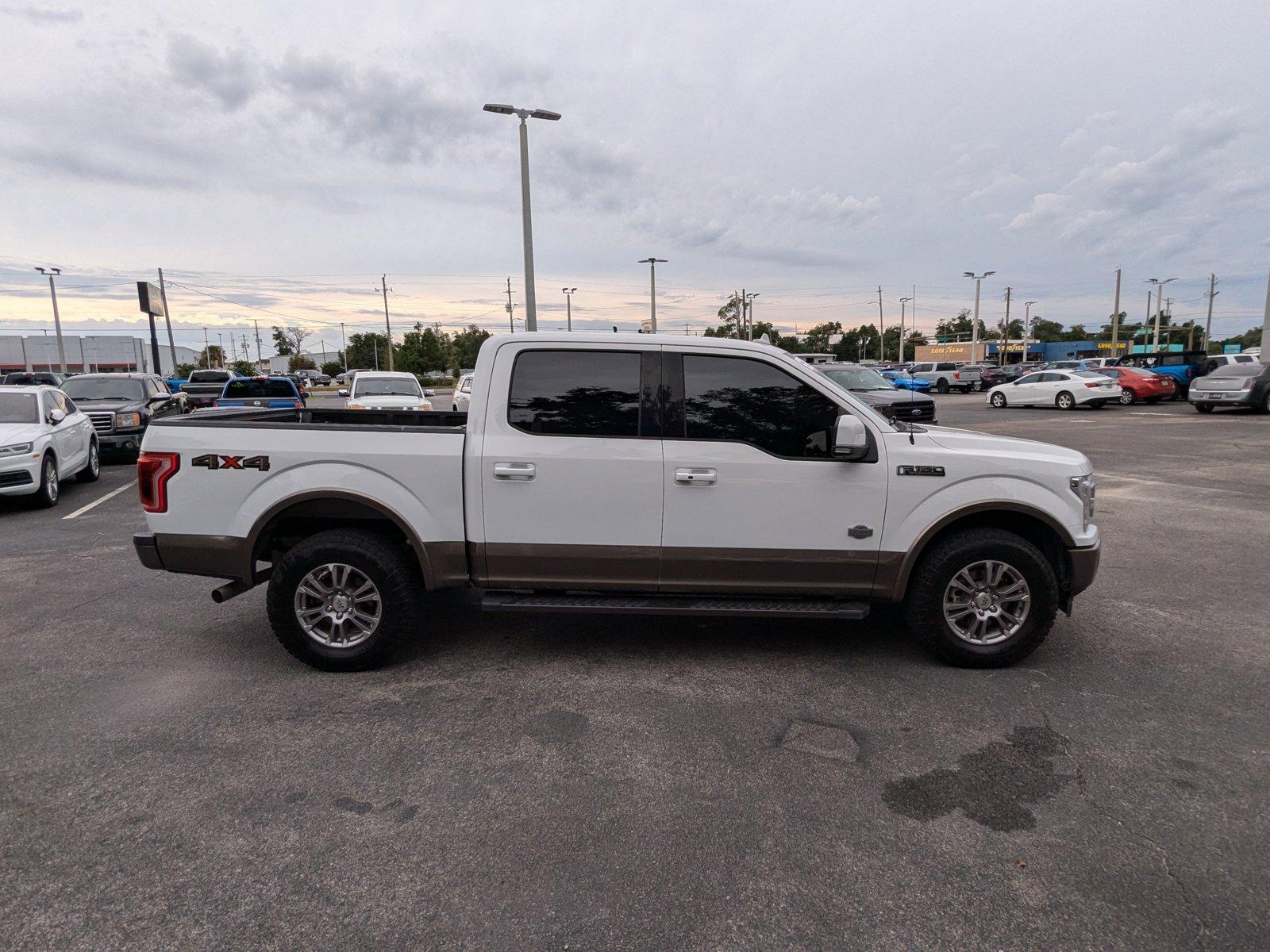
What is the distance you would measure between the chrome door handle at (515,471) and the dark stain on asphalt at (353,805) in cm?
181

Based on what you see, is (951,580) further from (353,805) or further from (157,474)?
(157,474)

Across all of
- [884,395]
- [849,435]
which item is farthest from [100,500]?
[884,395]

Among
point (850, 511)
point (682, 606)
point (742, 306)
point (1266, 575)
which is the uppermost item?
point (742, 306)

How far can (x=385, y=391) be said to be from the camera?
17469 millimetres

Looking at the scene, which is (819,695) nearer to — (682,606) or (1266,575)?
(682,606)

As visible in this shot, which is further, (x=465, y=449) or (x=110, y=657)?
(x=110, y=657)

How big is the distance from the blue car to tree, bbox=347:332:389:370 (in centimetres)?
8952

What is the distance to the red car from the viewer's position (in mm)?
28062

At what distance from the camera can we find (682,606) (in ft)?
14.6

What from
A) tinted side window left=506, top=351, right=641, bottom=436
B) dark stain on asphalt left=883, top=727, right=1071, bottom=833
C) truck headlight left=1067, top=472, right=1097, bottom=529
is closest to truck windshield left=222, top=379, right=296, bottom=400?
tinted side window left=506, top=351, right=641, bottom=436

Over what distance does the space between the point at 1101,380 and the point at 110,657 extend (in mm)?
29635

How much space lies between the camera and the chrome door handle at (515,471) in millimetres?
4355

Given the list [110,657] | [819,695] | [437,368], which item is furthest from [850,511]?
[437,368]

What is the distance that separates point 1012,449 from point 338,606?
160 inches
